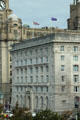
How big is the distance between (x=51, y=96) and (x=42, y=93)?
6.59m

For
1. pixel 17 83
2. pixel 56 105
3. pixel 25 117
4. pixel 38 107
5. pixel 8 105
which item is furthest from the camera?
pixel 8 105

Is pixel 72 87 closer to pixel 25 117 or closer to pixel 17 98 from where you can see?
pixel 17 98

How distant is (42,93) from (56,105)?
9500 mm

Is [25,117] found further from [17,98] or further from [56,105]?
[17,98]

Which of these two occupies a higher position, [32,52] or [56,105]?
[32,52]

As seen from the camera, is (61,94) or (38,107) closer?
(61,94)

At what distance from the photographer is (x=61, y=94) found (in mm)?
149250

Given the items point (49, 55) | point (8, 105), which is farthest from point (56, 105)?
point (8, 105)

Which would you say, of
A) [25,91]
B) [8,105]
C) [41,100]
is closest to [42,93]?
[41,100]

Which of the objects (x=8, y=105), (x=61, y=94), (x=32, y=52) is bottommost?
(x=8, y=105)

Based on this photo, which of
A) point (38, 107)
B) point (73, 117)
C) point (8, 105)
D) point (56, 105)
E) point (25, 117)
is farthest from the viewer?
point (8, 105)

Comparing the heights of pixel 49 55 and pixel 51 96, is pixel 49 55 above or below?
above

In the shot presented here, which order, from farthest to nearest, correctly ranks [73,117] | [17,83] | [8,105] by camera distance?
[8,105], [17,83], [73,117]

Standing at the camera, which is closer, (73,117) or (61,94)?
(73,117)
